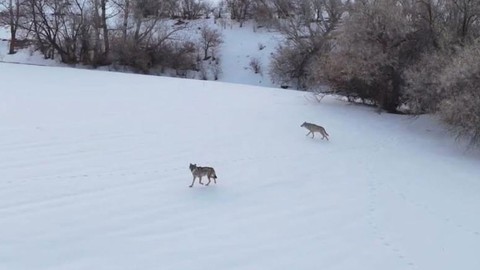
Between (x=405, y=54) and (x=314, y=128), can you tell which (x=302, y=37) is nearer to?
(x=405, y=54)

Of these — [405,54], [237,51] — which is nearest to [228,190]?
[405,54]

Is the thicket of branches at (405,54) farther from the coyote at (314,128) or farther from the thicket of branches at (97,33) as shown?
the thicket of branches at (97,33)

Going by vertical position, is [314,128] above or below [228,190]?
above

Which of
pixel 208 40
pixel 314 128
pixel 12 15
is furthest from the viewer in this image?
pixel 208 40

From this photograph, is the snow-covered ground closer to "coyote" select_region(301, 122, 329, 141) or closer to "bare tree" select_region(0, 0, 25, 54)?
"bare tree" select_region(0, 0, 25, 54)

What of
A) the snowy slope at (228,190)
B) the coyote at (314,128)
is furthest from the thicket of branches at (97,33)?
the coyote at (314,128)

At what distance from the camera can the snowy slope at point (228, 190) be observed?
5.99m

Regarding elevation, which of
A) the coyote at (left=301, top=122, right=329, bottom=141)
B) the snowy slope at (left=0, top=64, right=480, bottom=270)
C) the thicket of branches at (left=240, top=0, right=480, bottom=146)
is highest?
the thicket of branches at (left=240, top=0, right=480, bottom=146)

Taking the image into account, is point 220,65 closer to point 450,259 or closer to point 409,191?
point 409,191

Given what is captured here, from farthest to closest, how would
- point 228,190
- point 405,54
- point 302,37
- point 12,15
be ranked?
1. point 302,37
2. point 12,15
3. point 405,54
4. point 228,190

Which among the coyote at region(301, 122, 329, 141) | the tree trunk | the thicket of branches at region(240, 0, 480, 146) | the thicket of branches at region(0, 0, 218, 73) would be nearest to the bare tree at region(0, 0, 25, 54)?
the thicket of branches at region(0, 0, 218, 73)

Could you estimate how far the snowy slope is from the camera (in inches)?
236

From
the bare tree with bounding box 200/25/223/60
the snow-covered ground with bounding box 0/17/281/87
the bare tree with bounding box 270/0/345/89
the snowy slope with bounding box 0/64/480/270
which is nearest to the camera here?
the snowy slope with bounding box 0/64/480/270

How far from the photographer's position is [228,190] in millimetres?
8281
